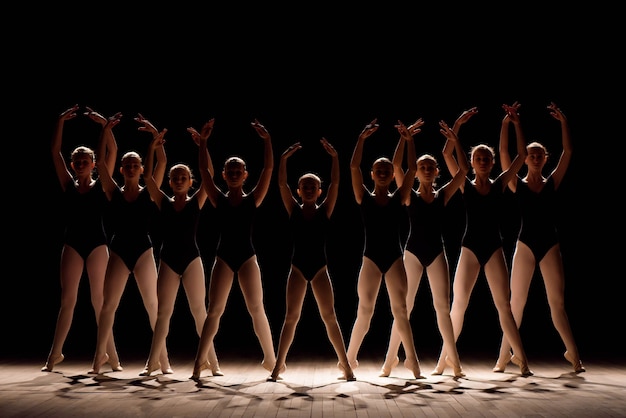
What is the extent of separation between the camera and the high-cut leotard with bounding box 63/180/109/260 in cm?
507

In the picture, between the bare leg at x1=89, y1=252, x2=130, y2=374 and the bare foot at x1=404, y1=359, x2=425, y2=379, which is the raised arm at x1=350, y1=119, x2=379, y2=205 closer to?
the bare foot at x1=404, y1=359, x2=425, y2=379

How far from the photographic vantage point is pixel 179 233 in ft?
16.1

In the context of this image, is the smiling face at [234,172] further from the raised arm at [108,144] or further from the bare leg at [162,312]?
the raised arm at [108,144]

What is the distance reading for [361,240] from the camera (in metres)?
7.20

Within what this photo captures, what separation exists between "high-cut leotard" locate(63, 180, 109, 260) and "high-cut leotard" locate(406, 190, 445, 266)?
6.44ft

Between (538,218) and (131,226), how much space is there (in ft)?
8.42

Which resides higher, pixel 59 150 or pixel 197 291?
pixel 59 150

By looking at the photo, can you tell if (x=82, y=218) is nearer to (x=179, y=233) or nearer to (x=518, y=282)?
(x=179, y=233)

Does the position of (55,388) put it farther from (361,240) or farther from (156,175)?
(361,240)

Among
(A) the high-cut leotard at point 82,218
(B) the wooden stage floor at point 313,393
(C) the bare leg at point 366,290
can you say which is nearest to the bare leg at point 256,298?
(B) the wooden stage floor at point 313,393

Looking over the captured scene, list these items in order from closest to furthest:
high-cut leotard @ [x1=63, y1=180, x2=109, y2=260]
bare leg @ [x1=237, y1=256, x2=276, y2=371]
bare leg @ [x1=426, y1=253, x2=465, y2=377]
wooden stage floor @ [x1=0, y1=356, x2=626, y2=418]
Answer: wooden stage floor @ [x1=0, y1=356, x2=626, y2=418] < bare leg @ [x1=237, y1=256, x2=276, y2=371] < bare leg @ [x1=426, y1=253, x2=465, y2=377] < high-cut leotard @ [x1=63, y1=180, x2=109, y2=260]

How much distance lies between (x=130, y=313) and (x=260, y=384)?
3.60 metres

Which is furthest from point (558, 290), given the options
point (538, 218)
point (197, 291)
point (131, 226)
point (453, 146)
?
point (131, 226)

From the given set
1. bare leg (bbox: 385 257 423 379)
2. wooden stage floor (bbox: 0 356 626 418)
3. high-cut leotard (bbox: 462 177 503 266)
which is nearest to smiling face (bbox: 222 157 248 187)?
bare leg (bbox: 385 257 423 379)
